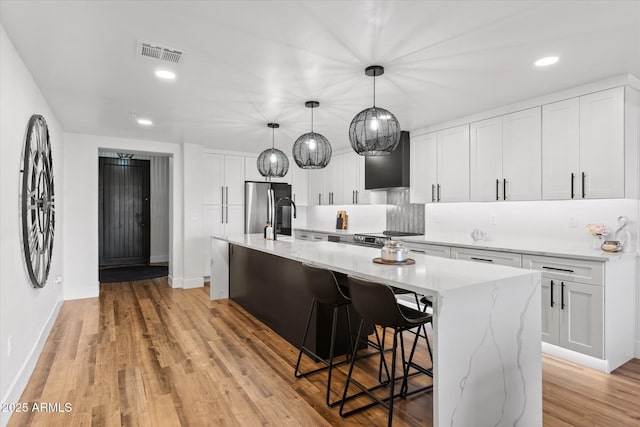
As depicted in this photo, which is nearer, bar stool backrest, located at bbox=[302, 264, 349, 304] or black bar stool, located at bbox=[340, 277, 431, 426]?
black bar stool, located at bbox=[340, 277, 431, 426]

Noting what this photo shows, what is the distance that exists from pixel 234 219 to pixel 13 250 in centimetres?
438

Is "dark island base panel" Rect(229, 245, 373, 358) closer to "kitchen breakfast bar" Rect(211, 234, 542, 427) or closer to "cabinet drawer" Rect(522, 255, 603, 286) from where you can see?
"kitchen breakfast bar" Rect(211, 234, 542, 427)

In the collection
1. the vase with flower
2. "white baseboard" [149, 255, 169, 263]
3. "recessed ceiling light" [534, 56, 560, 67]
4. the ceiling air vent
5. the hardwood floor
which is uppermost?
"recessed ceiling light" [534, 56, 560, 67]

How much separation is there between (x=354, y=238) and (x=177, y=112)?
307 centimetres

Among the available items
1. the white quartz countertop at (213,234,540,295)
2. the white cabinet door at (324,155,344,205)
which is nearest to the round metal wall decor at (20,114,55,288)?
the white quartz countertop at (213,234,540,295)

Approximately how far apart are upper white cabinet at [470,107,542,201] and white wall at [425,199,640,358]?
1.05ft

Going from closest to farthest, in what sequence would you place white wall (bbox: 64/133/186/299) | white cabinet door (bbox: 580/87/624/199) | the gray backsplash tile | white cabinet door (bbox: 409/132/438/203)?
white cabinet door (bbox: 580/87/624/199) → white cabinet door (bbox: 409/132/438/203) → white wall (bbox: 64/133/186/299) → the gray backsplash tile

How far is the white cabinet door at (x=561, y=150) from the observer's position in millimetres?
3346

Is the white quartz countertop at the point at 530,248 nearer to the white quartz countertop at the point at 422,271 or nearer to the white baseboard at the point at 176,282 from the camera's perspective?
the white quartz countertop at the point at 422,271

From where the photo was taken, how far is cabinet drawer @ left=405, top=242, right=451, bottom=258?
13.6 ft

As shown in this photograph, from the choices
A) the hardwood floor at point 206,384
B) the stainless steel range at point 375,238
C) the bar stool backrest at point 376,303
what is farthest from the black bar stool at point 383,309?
the stainless steel range at point 375,238

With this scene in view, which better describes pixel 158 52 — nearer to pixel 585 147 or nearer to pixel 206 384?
pixel 206 384

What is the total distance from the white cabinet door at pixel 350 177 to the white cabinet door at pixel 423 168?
129 centimetres

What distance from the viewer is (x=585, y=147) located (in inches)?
129
